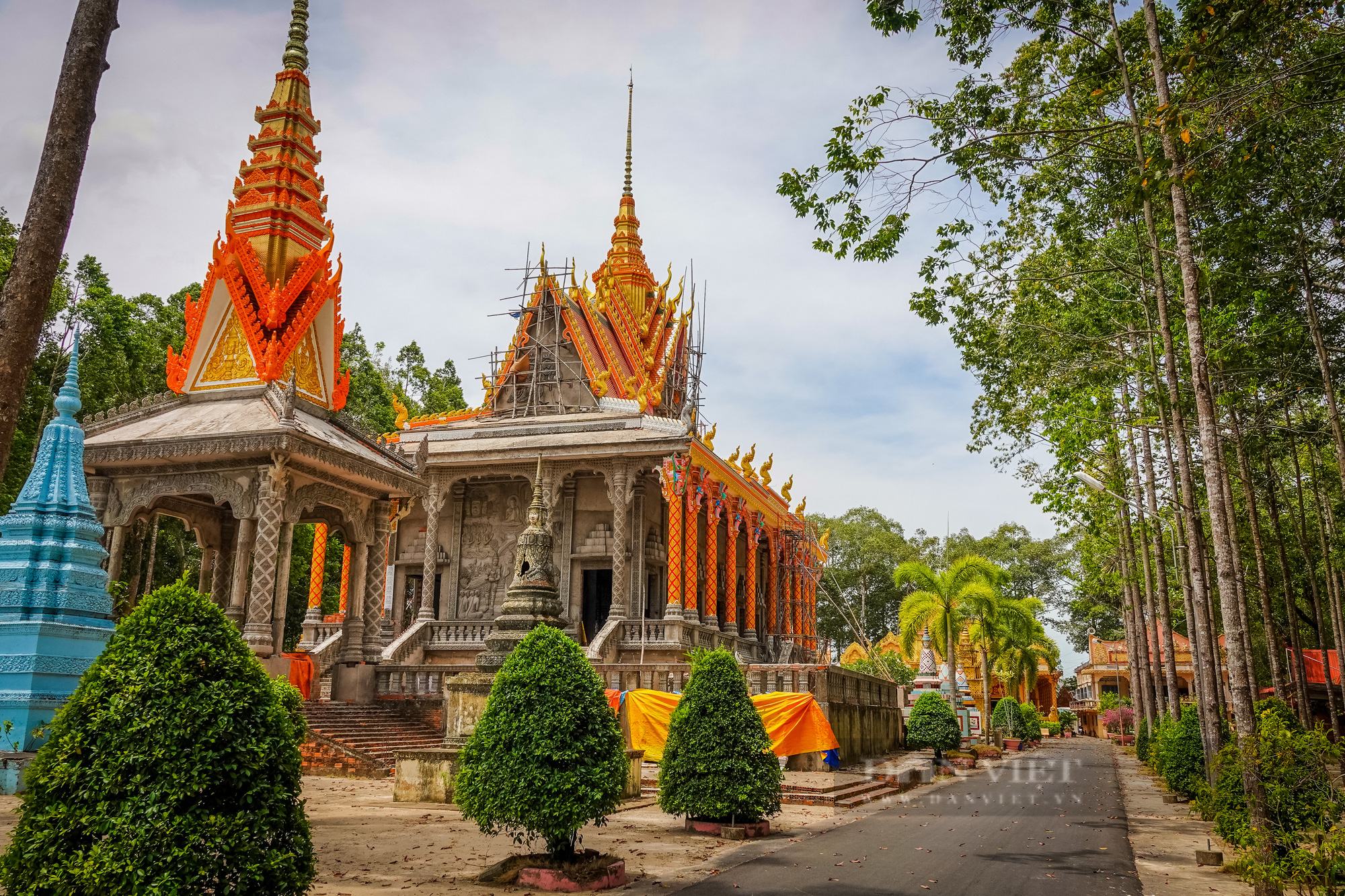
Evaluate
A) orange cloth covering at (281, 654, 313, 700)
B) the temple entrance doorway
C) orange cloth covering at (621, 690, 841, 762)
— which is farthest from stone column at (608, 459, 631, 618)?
orange cloth covering at (281, 654, 313, 700)

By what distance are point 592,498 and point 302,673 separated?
920 cm

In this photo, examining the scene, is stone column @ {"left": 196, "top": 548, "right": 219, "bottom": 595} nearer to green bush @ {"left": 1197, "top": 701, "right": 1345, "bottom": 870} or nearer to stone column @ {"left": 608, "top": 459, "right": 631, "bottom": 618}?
stone column @ {"left": 608, "top": 459, "right": 631, "bottom": 618}

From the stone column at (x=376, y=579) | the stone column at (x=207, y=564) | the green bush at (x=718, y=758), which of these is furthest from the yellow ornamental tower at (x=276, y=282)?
the green bush at (x=718, y=758)

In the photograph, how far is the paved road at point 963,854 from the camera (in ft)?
25.9

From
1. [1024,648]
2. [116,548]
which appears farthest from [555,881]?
[1024,648]

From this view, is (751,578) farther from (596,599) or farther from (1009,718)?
(1009,718)

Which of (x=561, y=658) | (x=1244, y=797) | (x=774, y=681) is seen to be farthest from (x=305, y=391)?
(x=1244, y=797)

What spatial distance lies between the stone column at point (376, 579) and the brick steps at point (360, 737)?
4.30 feet

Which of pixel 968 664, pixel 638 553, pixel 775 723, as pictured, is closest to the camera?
→ pixel 775 723

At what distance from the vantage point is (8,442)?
553 centimetres

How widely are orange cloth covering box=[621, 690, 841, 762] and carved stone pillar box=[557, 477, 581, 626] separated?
878 centimetres

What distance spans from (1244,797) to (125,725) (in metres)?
9.72

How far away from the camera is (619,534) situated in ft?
76.1

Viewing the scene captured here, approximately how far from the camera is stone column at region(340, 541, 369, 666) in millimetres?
19281
